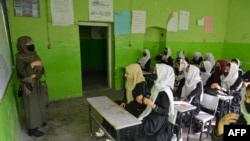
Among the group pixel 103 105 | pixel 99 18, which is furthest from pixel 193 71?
pixel 99 18

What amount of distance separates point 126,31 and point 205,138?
354 cm

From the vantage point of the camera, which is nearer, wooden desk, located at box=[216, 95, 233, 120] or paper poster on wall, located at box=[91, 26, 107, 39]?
wooden desk, located at box=[216, 95, 233, 120]

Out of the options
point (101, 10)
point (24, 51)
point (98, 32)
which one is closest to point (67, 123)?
point (24, 51)

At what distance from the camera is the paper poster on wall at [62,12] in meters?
4.26

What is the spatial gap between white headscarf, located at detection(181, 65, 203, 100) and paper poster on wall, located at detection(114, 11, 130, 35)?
2.53 metres

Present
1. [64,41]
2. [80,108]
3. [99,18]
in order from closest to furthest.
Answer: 1. [80,108]
2. [64,41]
3. [99,18]

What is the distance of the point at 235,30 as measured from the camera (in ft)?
24.3

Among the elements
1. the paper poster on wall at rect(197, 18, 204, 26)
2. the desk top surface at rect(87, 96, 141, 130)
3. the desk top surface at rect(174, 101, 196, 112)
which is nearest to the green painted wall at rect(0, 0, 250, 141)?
the paper poster on wall at rect(197, 18, 204, 26)

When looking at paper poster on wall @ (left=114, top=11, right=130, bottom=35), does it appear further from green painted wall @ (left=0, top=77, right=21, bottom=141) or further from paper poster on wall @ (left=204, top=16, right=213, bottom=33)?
paper poster on wall @ (left=204, top=16, right=213, bottom=33)

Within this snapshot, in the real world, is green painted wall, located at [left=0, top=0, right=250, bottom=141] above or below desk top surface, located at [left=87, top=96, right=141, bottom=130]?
above

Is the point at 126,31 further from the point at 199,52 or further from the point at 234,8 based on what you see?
the point at 234,8

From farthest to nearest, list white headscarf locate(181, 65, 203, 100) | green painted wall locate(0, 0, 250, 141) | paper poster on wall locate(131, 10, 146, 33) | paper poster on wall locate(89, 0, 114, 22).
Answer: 1. paper poster on wall locate(131, 10, 146, 33)
2. paper poster on wall locate(89, 0, 114, 22)
3. green painted wall locate(0, 0, 250, 141)
4. white headscarf locate(181, 65, 203, 100)

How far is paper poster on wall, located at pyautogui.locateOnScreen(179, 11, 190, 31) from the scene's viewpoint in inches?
247

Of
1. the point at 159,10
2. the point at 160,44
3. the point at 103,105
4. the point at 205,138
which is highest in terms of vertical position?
the point at 159,10
